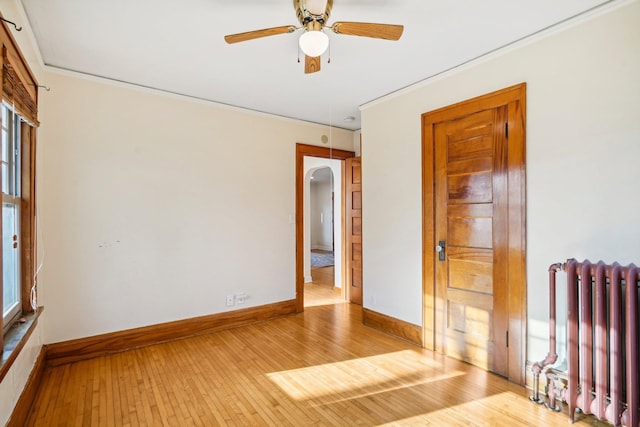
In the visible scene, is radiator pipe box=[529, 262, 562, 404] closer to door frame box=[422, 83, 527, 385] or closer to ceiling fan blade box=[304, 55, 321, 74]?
door frame box=[422, 83, 527, 385]

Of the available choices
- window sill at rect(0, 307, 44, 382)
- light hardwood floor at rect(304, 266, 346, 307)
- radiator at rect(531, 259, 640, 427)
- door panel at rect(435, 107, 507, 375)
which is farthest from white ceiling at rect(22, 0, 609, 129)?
light hardwood floor at rect(304, 266, 346, 307)

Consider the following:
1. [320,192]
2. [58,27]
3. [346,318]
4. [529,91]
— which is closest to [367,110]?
[529,91]

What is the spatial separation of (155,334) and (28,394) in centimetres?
119

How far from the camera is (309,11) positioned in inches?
72.4

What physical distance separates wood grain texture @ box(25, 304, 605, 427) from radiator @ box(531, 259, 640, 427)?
27cm

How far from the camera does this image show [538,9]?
2.09 meters

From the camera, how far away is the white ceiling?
6.77 feet

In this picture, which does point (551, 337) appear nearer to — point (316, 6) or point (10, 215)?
point (316, 6)

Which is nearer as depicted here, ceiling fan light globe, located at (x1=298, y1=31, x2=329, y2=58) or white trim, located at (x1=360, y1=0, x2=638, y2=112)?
ceiling fan light globe, located at (x1=298, y1=31, x2=329, y2=58)

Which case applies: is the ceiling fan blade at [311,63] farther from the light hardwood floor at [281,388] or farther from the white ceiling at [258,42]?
Answer: the light hardwood floor at [281,388]

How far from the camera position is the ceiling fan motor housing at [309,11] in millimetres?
1792

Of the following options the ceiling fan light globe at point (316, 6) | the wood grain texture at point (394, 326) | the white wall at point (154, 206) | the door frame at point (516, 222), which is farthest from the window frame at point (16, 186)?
the door frame at point (516, 222)

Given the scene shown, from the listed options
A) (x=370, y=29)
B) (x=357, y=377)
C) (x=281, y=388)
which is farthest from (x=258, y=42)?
(x=357, y=377)

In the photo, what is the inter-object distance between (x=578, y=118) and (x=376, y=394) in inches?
96.0
